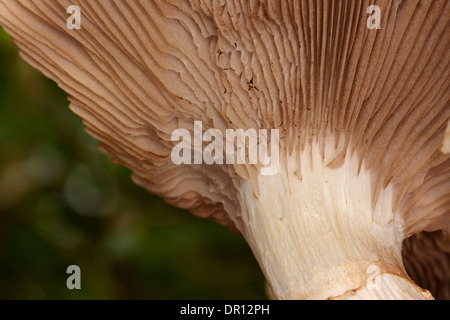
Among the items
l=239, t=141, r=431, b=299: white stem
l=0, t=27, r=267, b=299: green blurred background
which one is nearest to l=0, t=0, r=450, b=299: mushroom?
l=239, t=141, r=431, b=299: white stem

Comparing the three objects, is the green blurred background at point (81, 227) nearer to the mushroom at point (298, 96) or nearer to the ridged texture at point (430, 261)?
the ridged texture at point (430, 261)

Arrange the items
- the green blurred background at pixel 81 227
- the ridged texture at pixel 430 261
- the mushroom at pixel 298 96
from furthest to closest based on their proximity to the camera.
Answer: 1. the green blurred background at pixel 81 227
2. the ridged texture at pixel 430 261
3. the mushroom at pixel 298 96

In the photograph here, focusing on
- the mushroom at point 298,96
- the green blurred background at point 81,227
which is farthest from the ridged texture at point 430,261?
the green blurred background at point 81,227

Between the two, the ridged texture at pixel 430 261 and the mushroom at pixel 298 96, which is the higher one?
the mushroom at pixel 298 96

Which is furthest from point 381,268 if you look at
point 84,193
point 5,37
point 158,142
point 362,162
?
point 5,37

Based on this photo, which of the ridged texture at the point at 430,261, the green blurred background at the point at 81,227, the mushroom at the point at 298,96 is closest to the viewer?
the mushroom at the point at 298,96

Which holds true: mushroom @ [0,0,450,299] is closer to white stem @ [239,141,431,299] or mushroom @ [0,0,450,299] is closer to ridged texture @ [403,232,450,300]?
white stem @ [239,141,431,299]

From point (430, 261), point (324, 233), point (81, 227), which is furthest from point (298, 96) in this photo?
point (81, 227)

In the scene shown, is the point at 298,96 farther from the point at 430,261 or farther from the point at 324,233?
the point at 430,261
